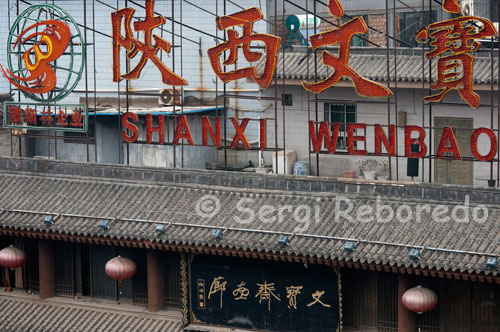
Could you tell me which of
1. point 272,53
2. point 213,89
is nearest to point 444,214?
point 272,53

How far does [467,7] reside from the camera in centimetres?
4141

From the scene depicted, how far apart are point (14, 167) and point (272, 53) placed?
9.94m

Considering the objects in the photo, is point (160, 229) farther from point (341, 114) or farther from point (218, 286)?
point (341, 114)

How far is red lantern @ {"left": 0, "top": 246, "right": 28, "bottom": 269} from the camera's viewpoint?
35625 mm

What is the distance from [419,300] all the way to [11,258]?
44.5ft

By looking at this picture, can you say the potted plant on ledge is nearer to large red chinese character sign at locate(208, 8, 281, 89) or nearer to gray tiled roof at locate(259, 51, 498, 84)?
A: gray tiled roof at locate(259, 51, 498, 84)

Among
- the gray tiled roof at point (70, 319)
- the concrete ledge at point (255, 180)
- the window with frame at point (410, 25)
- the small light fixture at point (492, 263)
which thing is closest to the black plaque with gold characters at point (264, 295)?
the gray tiled roof at point (70, 319)

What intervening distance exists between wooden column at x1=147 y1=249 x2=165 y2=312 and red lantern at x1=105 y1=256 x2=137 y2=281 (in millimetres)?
593

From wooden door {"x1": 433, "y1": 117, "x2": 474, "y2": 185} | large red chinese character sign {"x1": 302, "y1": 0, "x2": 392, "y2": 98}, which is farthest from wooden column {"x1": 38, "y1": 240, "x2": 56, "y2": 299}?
wooden door {"x1": 433, "y1": 117, "x2": 474, "y2": 185}

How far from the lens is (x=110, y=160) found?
1839 inches

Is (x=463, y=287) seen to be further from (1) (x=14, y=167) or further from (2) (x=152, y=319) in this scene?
(1) (x=14, y=167)

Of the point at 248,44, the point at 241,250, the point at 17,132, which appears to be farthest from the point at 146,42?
the point at 17,132

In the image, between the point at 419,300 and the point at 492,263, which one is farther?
the point at 419,300

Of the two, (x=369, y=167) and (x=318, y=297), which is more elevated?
(x=369, y=167)
